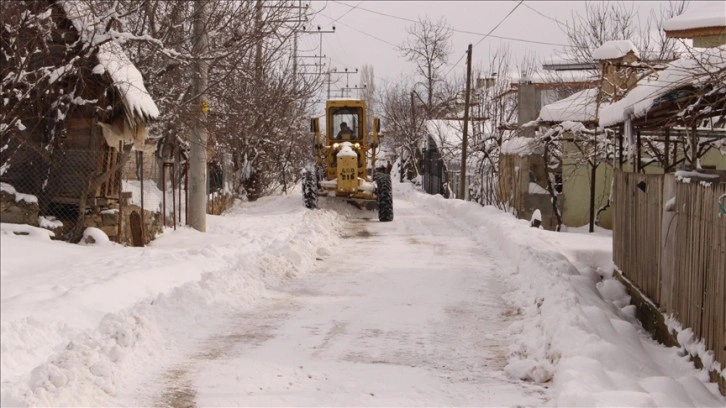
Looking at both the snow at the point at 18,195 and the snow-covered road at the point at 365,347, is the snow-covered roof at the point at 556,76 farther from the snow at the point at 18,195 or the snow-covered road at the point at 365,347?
the snow at the point at 18,195

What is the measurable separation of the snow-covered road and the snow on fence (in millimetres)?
1687

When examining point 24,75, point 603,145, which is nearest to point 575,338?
point 24,75

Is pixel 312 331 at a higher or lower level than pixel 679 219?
lower

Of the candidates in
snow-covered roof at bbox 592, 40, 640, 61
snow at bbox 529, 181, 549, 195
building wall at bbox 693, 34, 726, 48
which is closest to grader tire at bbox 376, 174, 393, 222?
snow at bbox 529, 181, 549, 195

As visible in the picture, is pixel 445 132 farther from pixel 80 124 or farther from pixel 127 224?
pixel 80 124

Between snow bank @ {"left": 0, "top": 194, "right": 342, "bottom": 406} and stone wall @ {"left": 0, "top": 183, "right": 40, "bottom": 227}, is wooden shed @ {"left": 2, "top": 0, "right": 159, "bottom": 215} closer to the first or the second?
stone wall @ {"left": 0, "top": 183, "right": 40, "bottom": 227}

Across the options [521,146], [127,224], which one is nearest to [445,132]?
[521,146]

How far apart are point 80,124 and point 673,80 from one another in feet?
28.8

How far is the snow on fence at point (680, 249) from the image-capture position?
732 cm

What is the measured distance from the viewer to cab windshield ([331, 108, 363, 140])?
90.6ft

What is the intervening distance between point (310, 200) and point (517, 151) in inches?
272

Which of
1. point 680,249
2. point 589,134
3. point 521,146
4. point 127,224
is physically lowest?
point 127,224

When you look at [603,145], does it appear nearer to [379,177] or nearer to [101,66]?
[379,177]

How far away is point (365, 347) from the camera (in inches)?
328
